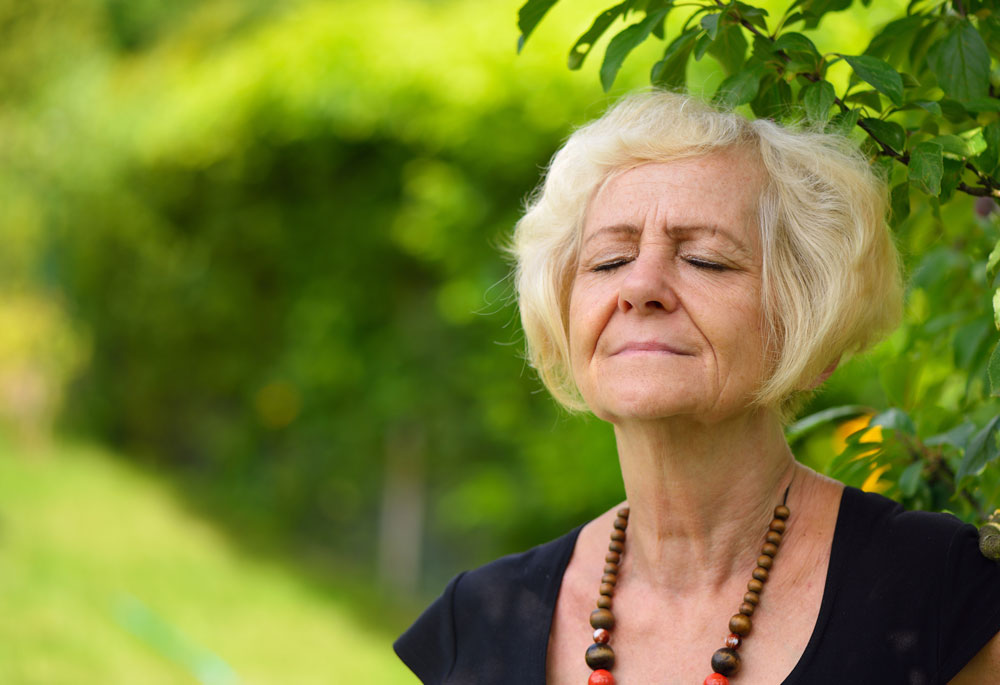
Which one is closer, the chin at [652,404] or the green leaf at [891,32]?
the chin at [652,404]

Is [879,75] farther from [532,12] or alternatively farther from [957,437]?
[957,437]

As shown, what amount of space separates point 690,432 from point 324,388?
20.5 ft

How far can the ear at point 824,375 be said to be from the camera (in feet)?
5.57

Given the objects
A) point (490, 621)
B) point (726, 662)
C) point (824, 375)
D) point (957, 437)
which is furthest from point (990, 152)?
point (490, 621)

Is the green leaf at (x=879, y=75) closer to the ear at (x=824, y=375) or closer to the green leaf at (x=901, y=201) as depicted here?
the green leaf at (x=901, y=201)

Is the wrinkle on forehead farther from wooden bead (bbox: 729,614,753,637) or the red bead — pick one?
the red bead

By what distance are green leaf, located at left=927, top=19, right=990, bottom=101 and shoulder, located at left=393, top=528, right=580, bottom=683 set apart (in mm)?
994

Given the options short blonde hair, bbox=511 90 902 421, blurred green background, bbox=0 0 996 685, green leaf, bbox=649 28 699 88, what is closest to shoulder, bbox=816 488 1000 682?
short blonde hair, bbox=511 90 902 421

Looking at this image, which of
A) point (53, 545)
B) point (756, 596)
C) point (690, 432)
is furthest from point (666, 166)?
point (53, 545)

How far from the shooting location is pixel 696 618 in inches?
66.2

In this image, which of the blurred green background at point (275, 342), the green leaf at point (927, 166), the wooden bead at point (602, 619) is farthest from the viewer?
the blurred green background at point (275, 342)

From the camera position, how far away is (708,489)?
170 cm

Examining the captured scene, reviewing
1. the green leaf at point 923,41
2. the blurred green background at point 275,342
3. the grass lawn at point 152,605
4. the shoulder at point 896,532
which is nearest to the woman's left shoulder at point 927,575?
the shoulder at point 896,532

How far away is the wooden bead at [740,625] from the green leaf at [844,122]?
761 millimetres
